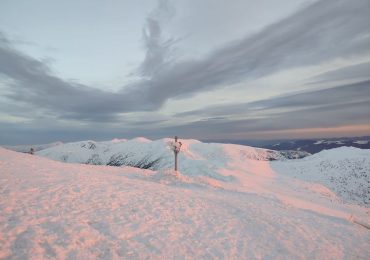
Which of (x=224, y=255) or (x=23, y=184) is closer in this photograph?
(x=224, y=255)

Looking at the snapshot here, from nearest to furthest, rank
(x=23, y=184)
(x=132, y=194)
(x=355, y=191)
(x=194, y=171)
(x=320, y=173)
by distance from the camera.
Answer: (x=23, y=184), (x=132, y=194), (x=355, y=191), (x=320, y=173), (x=194, y=171)

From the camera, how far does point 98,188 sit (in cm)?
1789

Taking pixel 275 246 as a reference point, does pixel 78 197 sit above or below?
above

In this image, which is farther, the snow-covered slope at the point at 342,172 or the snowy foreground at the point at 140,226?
the snow-covered slope at the point at 342,172

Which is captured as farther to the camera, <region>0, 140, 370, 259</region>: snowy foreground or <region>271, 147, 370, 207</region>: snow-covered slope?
<region>271, 147, 370, 207</region>: snow-covered slope

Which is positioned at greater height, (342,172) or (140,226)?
(140,226)

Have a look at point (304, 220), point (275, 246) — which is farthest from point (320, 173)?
point (275, 246)

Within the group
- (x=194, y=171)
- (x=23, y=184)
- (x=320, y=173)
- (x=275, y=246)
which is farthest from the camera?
(x=194, y=171)

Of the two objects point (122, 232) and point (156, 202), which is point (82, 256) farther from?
point (156, 202)

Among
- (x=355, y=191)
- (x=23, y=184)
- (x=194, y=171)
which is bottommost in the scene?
(x=355, y=191)

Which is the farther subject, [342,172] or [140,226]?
[342,172]

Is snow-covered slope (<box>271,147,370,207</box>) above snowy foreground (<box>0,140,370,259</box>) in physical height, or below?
below

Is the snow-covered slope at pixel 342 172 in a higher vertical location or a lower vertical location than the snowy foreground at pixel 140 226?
lower

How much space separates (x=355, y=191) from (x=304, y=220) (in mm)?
52626
